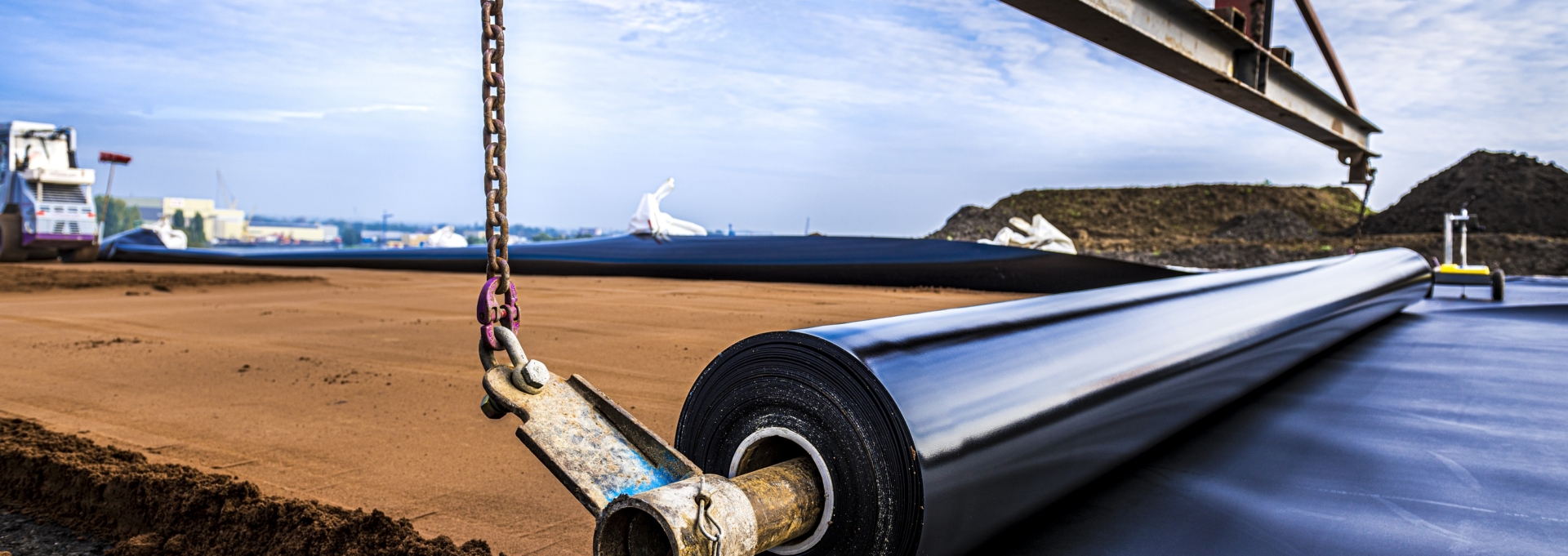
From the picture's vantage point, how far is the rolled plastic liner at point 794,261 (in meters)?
6.07

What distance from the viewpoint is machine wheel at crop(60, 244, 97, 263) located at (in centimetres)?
1223

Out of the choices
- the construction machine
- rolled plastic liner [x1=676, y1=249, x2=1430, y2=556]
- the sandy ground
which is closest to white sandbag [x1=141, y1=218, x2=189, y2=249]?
the construction machine

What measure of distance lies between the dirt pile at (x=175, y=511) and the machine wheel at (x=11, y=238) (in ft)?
45.0

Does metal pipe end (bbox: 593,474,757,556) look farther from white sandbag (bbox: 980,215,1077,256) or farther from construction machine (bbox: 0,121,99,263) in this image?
construction machine (bbox: 0,121,99,263)

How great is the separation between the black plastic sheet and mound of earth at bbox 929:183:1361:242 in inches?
824

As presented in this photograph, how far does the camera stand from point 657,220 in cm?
812

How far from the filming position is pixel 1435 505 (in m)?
1.38

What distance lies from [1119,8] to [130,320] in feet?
19.8

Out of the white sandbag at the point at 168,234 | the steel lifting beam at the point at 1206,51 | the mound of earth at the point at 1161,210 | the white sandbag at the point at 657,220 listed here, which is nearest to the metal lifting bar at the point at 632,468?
the steel lifting beam at the point at 1206,51

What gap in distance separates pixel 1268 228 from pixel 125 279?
25465 mm

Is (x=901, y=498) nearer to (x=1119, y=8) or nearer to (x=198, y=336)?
(x=1119, y=8)

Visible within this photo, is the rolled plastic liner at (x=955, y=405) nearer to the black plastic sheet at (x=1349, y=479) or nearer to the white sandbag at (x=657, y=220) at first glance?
the black plastic sheet at (x=1349, y=479)

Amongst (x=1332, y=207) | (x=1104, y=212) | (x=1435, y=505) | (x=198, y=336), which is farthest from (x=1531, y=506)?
(x=1332, y=207)

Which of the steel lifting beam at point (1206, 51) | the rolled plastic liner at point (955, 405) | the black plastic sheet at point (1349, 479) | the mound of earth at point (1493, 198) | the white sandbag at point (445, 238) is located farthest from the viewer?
the mound of earth at point (1493, 198)
